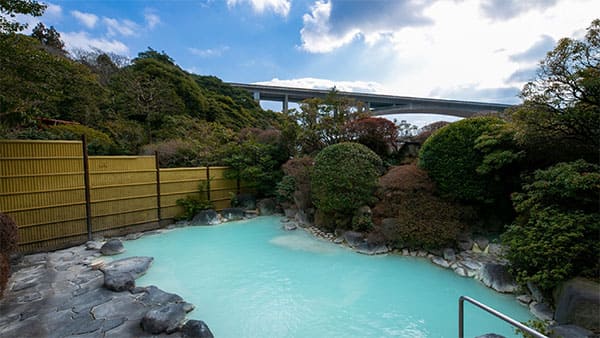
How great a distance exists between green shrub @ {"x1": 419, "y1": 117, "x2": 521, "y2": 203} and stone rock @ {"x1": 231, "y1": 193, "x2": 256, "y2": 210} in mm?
6201

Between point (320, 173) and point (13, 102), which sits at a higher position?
point (13, 102)

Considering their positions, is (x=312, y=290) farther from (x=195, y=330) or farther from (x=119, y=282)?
(x=119, y=282)

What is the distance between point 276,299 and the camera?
142 inches

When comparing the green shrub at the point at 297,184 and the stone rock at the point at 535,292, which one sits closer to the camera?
the stone rock at the point at 535,292

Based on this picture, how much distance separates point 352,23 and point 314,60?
3.48m

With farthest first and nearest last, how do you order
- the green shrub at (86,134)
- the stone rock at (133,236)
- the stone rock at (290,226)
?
the green shrub at (86,134) → the stone rock at (290,226) → the stone rock at (133,236)

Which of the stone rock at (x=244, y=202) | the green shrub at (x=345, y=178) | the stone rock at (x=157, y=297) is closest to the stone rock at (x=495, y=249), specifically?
the green shrub at (x=345, y=178)

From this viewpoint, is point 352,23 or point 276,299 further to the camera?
point 352,23

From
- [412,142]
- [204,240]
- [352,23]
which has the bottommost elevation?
[204,240]

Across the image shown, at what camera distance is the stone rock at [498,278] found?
148 inches

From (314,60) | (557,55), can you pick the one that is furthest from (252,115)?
(557,55)

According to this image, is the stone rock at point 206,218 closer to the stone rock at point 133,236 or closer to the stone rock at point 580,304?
the stone rock at point 133,236

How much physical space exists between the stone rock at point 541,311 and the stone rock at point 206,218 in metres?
7.36

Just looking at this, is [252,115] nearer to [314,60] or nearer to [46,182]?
[314,60]
